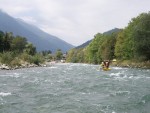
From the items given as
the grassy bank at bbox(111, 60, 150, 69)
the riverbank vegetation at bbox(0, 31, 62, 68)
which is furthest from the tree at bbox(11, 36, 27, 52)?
the grassy bank at bbox(111, 60, 150, 69)

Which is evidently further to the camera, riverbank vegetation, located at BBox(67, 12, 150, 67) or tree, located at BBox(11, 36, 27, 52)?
tree, located at BBox(11, 36, 27, 52)

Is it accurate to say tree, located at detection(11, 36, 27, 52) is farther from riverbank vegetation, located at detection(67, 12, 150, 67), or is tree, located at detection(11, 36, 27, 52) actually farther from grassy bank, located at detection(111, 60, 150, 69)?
grassy bank, located at detection(111, 60, 150, 69)

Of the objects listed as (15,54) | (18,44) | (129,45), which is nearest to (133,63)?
(129,45)

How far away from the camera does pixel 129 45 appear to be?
288 feet

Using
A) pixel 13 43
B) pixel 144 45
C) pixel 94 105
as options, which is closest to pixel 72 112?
pixel 94 105

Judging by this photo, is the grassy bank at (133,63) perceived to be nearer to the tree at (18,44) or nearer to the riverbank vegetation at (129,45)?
the riverbank vegetation at (129,45)

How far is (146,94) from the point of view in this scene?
78.8 feet

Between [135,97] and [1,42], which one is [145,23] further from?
[135,97]

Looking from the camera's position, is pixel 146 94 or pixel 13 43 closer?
pixel 146 94

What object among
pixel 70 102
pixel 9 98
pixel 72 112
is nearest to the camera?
pixel 72 112

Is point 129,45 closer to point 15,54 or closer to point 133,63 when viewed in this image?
point 133,63

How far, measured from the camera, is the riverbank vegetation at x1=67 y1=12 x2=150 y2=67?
2837 inches

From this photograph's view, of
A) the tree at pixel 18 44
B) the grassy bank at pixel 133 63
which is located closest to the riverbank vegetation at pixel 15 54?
the tree at pixel 18 44

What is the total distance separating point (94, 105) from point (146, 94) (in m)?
6.25
